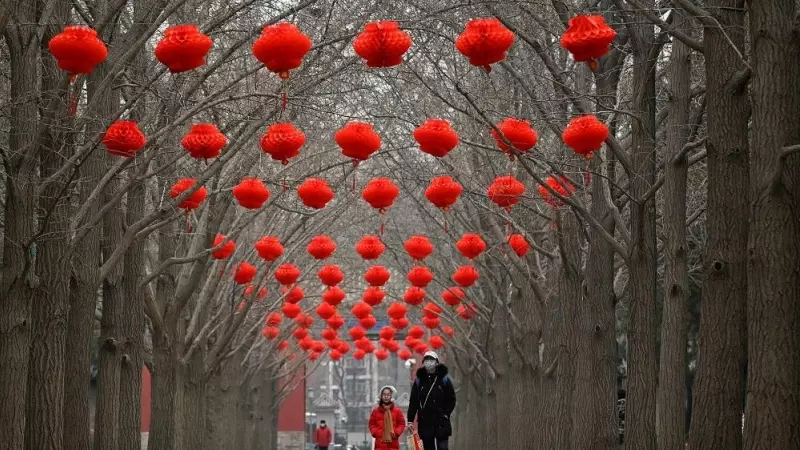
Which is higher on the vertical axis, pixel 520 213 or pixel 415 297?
pixel 520 213

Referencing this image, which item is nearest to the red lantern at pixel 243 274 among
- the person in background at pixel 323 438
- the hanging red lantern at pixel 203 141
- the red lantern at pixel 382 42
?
the hanging red lantern at pixel 203 141

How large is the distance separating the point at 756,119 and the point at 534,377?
16.0m

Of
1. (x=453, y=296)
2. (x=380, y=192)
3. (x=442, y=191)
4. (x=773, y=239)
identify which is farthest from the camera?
(x=453, y=296)

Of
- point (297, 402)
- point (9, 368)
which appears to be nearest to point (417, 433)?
point (9, 368)

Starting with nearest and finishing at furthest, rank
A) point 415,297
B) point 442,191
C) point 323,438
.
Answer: point 442,191 → point 415,297 → point 323,438

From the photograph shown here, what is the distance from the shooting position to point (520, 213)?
24234 mm

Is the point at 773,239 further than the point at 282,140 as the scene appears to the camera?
No

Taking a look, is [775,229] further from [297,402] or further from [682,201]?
Answer: [297,402]

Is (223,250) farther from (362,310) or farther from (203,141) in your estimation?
(362,310)

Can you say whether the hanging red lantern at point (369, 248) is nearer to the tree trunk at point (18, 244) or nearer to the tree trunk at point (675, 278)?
the tree trunk at point (675, 278)

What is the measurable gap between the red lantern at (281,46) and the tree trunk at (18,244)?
7.65 ft

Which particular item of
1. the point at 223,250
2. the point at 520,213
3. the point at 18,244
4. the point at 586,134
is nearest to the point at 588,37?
the point at 586,134

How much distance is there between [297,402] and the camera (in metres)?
73.2

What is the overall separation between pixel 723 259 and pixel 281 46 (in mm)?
4380
